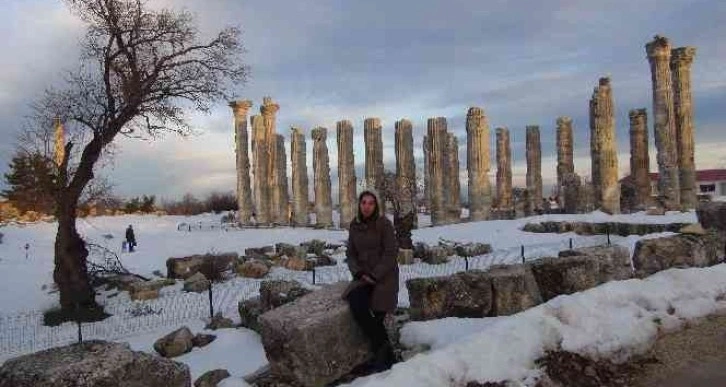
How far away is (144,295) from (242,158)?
34641 mm

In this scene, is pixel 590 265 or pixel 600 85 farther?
pixel 600 85

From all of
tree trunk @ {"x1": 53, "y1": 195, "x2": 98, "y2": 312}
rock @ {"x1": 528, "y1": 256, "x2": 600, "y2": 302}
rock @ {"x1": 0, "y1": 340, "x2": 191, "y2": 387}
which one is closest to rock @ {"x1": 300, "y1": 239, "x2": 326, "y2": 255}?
tree trunk @ {"x1": 53, "y1": 195, "x2": 98, "y2": 312}

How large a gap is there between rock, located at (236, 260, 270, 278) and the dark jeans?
49.2ft

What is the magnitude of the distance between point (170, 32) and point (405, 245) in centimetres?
1129

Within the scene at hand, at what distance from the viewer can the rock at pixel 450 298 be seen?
913cm

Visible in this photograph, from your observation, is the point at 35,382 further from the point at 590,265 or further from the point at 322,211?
the point at 322,211

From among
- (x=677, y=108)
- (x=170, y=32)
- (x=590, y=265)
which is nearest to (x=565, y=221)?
(x=677, y=108)

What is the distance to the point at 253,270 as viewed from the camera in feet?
72.8

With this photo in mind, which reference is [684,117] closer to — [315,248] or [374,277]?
[315,248]

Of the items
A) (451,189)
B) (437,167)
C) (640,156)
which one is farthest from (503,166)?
(640,156)

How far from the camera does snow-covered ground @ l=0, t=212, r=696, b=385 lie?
13.2m

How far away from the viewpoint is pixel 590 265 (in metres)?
10.4

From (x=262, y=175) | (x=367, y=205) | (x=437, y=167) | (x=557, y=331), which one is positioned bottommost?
(x=557, y=331)

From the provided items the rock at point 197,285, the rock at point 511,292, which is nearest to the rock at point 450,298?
the rock at point 511,292
